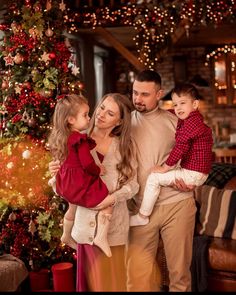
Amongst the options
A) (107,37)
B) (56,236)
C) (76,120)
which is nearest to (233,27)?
(107,37)

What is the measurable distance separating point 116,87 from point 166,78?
1115 millimetres

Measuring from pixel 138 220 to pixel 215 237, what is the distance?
1134 millimetres

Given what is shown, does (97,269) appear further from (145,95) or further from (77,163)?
(145,95)

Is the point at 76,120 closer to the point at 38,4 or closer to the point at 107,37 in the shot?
the point at 38,4

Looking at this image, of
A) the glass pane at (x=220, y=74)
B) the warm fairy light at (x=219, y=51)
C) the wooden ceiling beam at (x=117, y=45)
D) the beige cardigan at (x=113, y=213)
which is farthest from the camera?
the glass pane at (x=220, y=74)

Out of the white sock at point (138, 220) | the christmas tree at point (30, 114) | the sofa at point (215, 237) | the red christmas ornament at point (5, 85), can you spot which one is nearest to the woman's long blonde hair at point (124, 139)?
the white sock at point (138, 220)

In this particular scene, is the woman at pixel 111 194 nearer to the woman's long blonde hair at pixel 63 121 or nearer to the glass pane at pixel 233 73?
the woman's long blonde hair at pixel 63 121

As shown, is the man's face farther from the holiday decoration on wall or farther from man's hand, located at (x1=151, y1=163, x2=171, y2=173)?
the holiday decoration on wall

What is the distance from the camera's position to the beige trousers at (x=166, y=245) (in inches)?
113

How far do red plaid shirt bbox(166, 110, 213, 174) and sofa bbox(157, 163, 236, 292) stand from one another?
3.10ft

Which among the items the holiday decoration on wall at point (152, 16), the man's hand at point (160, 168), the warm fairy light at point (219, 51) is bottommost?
the man's hand at point (160, 168)

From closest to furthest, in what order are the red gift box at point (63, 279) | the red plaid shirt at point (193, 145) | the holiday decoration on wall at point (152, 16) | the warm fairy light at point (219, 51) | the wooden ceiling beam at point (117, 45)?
the red plaid shirt at point (193, 145)
the red gift box at point (63, 279)
the holiday decoration on wall at point (152, 16)
the wooden ceiling beam at point (117, 45)
the warm fairy light at point (219, 51)

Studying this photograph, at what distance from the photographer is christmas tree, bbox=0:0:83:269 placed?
3.77 meters

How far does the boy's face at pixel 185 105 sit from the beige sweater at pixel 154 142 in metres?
0.12
